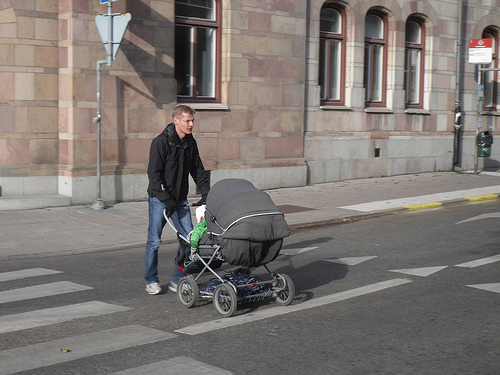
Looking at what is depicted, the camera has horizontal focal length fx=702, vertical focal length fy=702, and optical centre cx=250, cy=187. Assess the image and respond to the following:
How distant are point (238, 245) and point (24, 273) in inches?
140

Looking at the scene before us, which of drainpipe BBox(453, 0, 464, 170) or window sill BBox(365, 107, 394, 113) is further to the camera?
drainpipe BBox(453, 0, 464, 170)

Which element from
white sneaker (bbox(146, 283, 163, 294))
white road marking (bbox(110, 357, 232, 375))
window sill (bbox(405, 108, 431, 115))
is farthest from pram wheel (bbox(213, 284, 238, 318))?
window sill (bbox(405, 108, 431, 115))

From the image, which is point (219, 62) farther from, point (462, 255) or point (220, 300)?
point (220, 300)

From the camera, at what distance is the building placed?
1402cm

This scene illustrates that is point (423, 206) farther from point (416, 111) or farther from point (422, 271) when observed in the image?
point (416, 111)

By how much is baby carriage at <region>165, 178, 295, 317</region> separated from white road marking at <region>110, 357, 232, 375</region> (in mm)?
1339

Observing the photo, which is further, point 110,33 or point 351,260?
point 110,33

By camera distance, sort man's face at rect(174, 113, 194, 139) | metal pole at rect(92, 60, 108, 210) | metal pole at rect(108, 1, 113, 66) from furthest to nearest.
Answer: metal pole at rect(92, 60, 108, 210) < metal pole at rect(108, 1, 113, 66) < man's face at rect(174, 113, 194, 139)

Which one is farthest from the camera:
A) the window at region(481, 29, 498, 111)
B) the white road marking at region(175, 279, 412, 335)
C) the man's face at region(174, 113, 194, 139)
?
the window at region(481, 29, 498, 111)

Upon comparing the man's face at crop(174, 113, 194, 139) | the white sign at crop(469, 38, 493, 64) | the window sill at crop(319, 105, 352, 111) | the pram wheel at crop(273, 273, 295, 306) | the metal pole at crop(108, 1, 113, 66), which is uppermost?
the white sign at crop(469, 38, 493, 64)

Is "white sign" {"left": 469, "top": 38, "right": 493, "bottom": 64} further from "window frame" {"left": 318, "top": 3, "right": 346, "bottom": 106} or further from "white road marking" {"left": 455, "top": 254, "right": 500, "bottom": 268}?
"white road marking" {"left": 455, "top": 254, "right": 500, "bottom": 268}

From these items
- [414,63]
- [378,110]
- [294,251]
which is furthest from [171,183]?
[414,63]

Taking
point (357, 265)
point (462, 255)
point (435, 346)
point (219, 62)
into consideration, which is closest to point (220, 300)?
point (435, 346)

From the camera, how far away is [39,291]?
25.1 feet
